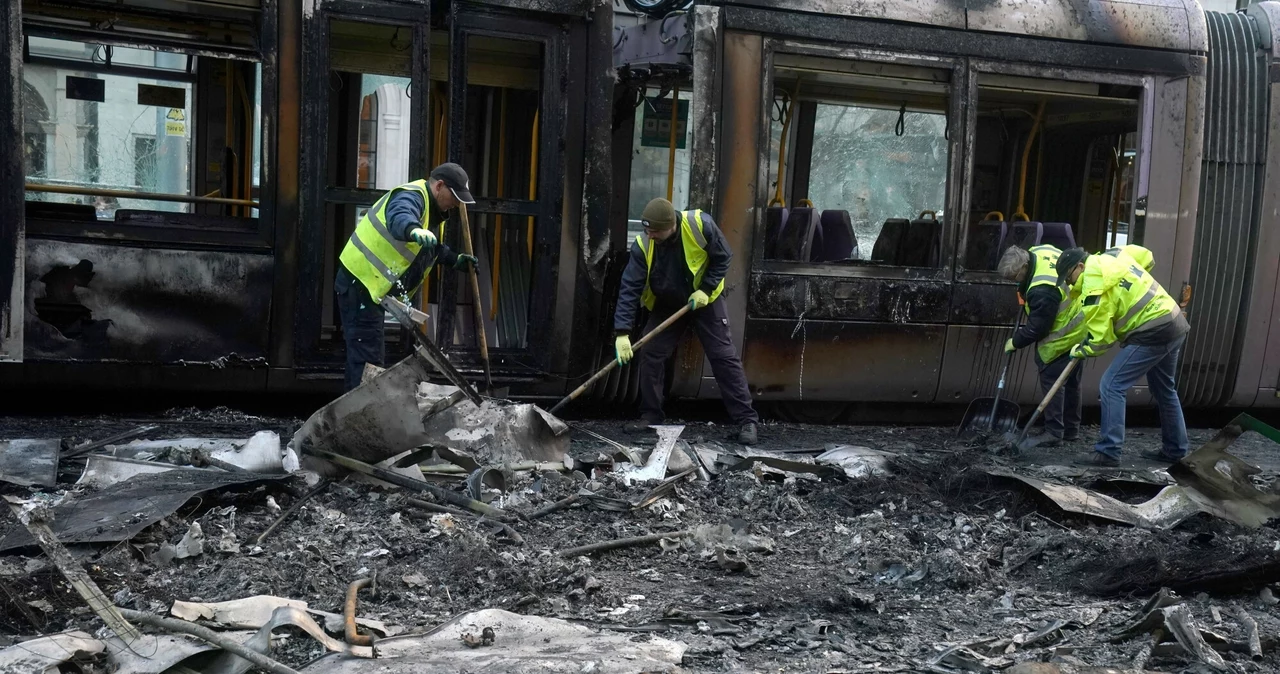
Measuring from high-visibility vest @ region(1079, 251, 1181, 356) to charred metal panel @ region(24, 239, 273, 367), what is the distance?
4.43 meters

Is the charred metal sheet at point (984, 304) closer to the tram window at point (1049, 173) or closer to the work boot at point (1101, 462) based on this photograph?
the tram window at point (1049, 173)

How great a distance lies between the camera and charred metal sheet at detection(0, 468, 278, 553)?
421 cm

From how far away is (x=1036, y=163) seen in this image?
8977 mm

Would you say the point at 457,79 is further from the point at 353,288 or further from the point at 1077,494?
the point at 1077,494

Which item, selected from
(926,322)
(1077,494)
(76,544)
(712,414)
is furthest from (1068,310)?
(76,544)

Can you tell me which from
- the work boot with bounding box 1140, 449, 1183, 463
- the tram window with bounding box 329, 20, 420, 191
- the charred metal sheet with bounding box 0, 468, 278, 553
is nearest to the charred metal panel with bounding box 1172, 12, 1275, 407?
the work boot with bounding box 1140, 449, 1183, 463

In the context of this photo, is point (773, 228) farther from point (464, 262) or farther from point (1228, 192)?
point (1228, 192)

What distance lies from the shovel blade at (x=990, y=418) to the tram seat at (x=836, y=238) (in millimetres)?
1250

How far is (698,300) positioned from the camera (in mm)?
6805

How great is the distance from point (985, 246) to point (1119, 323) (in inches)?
66.0

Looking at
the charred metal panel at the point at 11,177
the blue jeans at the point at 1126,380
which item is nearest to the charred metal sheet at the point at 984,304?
the blue jeans at the point at 1126,380

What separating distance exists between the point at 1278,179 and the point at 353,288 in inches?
231

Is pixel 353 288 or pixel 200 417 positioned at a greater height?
pixel 353 288

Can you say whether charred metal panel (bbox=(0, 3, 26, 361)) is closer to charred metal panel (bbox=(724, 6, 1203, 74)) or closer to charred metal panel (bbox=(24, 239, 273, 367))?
charred metal panel (bbox=(24, 239, 273, 367))
